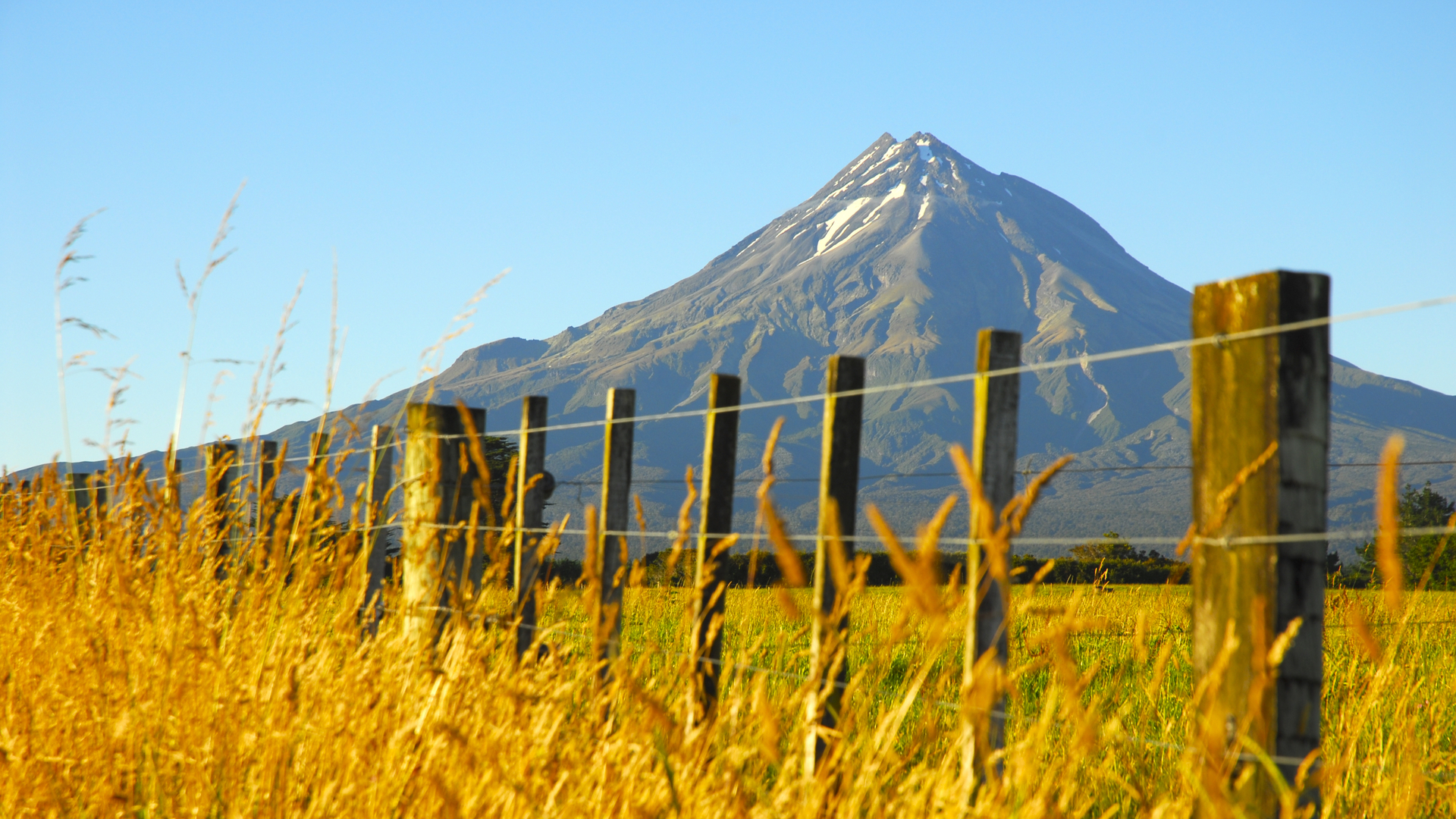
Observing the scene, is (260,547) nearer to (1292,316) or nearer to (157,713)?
(157,713)

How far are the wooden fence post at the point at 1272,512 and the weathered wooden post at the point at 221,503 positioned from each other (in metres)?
2.42

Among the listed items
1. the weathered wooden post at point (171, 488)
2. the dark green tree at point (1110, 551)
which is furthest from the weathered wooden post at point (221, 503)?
the dark green tree at point (1110, 551)

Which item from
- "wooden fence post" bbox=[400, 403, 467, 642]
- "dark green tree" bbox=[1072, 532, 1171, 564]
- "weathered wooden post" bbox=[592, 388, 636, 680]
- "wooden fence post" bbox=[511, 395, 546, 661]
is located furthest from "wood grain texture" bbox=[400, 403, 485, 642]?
"dark green tree" bbox=[1072, 532, 1171, 564]

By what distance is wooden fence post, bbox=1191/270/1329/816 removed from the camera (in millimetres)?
1690

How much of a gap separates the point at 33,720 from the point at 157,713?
0.41 meters

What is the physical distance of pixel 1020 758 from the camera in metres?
1.32

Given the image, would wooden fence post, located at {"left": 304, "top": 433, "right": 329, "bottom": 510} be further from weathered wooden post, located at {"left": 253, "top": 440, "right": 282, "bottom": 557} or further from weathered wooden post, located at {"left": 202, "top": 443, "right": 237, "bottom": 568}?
weathered wooden post, located at {"left": 202, "top": 443, "right": 237, "bottom": 568}

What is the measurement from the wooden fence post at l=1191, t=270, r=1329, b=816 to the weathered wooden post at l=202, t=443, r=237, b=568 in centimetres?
242

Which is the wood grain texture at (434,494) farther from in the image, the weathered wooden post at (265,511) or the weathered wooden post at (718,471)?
the weathered wooden post at (718,471)

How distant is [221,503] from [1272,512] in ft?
13.4

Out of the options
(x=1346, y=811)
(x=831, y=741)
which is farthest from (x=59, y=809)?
(x=1346, y=811)

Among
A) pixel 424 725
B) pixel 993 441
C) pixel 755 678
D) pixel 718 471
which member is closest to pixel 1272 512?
pixel 993 441

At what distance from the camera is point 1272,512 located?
170cm

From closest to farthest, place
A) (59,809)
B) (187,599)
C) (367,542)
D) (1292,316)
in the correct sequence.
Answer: (1292,316)
(59,809)
(187,599)
(367,542)
